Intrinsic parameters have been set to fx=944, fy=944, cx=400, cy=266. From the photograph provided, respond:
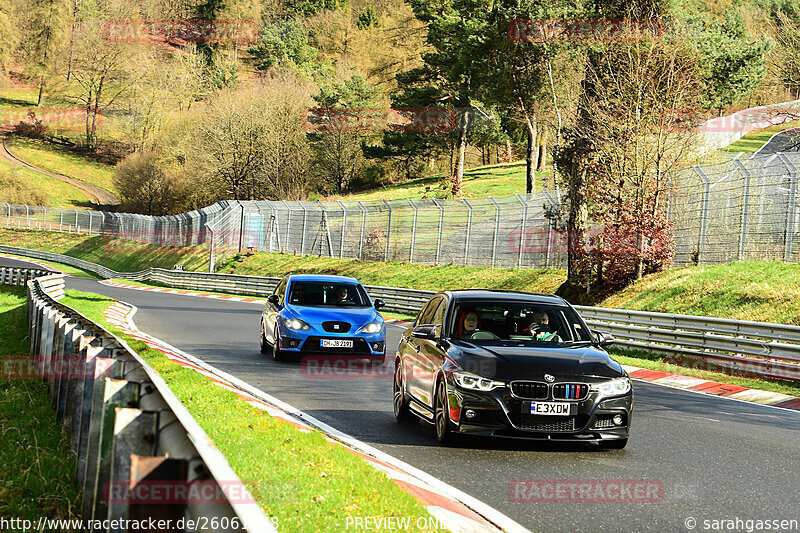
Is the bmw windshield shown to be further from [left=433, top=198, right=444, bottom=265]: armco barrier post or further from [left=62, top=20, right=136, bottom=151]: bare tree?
[left=62, top=20, right=136, bottom=151]: bare tree

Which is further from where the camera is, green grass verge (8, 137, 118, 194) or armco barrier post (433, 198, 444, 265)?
green grass verge (8, 137, 118, 194)

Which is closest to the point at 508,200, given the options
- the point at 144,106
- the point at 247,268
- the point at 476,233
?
the point at 476,233

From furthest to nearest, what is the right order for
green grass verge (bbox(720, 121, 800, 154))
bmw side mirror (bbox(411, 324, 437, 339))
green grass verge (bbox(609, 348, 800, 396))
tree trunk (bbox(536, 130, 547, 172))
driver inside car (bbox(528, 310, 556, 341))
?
tree trunk (bbox(536, 130, 547, 172)), green grass verge (bbox(720, 121, 800, 154)), green grass verge (bbox(609, 348, 800, 396)), driver inside car (bbox(528, 310, 556, 341)), bmw side mirror (bbox(411, 324, 437, 339))

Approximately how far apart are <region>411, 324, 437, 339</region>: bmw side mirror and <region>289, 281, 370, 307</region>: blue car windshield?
23.7ft

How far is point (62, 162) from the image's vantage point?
4641 inches

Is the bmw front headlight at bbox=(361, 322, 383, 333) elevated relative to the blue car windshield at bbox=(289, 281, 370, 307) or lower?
lower

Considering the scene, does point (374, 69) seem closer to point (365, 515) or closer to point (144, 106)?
point (144, 106)

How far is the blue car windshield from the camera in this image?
17.3m

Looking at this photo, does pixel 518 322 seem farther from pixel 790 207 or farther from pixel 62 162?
pixel 62 162

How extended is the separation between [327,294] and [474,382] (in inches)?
359

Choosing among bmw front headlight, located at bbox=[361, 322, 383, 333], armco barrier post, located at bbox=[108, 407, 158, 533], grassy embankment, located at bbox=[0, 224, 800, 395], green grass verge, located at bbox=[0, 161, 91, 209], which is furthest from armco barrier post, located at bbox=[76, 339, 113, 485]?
green grass verge, located at bbox=[0, 161, 91, 209]

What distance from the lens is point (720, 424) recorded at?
11336 millimetres

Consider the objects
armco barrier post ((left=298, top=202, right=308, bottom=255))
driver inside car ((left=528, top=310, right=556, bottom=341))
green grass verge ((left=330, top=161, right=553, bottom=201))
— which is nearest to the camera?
driver inside car ((left=528, top=310, right=556, bottom=341))

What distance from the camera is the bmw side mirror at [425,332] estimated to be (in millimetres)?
9781
